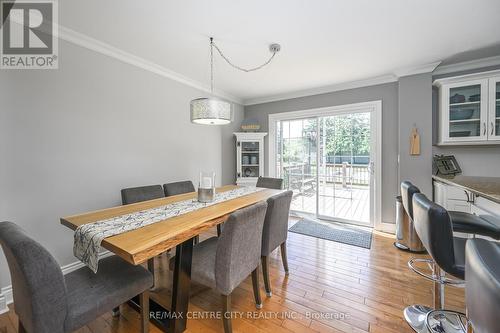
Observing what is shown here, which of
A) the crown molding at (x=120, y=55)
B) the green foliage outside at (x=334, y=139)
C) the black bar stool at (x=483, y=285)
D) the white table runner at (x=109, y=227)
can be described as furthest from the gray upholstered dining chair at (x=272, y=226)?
the crown molding at (x=120, y=55)

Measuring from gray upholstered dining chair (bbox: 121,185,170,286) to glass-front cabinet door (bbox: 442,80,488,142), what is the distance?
3739mm

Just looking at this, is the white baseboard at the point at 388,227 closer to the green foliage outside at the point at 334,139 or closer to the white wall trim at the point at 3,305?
the green foliage outside at the point at 334,139

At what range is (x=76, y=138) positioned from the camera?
2.16 m

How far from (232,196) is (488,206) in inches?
87.0

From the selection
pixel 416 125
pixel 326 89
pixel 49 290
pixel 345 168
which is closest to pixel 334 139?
pixel 345 168

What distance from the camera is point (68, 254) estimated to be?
7.12ft

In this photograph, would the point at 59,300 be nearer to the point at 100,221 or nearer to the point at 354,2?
the point at 100,221

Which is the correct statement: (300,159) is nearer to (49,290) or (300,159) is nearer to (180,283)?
(180,283)

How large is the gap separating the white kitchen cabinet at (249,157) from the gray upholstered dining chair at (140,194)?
196cm

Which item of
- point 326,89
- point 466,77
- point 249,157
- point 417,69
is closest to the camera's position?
point 466,77

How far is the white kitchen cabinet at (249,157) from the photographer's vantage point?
4.22 meters

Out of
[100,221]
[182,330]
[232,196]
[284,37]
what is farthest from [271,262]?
[284,37]

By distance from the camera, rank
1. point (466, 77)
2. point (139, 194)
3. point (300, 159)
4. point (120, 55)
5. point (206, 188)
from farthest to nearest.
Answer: point (300, 159)
point (466, 77)
point (120, 55)
point (139, 194)
point (206, 188)

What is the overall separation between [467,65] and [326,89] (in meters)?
1.79
